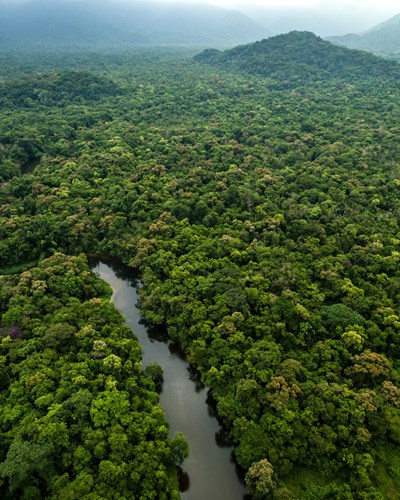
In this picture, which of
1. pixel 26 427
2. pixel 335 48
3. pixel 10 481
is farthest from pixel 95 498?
pixel 335 48

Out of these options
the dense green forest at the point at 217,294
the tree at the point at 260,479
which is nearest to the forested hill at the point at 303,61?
the dense green forest at the point at 217,294

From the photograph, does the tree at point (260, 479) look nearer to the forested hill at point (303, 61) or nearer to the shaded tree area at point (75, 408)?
the shaded tree area at point (75, 408)

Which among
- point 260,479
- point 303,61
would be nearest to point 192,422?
point 260,479

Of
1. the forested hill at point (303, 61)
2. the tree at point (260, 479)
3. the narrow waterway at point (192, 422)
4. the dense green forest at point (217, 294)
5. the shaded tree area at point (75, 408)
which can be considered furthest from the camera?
the forested hill at point (303, 61)

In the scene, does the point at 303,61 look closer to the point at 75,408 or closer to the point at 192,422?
the point at 192,422

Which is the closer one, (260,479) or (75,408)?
(260,479)
